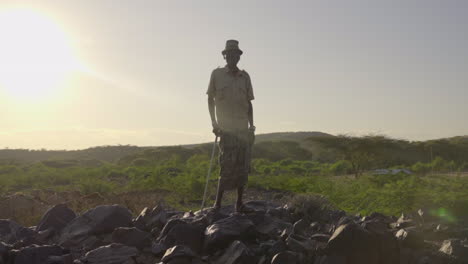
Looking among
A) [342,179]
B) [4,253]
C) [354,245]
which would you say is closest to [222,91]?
[354,245]

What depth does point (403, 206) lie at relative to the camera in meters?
7.97

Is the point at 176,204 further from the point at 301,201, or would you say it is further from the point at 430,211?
the point at 430,211

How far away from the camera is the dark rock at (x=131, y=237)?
5.27 m

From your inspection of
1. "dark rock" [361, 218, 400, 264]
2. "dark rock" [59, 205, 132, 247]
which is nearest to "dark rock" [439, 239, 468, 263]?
"dark rock" [361, 218, 400, 264]

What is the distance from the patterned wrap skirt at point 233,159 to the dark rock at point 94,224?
1.61 metres

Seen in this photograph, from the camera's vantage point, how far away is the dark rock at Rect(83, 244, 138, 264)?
4.65 m

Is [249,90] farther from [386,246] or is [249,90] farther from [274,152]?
[274,152]

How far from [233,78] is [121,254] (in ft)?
9.49

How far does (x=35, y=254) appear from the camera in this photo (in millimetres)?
4605

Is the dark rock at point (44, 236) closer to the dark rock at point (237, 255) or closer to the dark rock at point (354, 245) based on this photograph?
the dark rock at point (237, 255)

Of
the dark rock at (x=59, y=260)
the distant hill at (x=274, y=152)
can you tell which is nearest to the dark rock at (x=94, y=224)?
the dark rock at (x=59, y=260)

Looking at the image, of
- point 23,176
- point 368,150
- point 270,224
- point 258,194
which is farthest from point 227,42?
point 368,150

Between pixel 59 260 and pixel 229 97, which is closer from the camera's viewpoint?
pixel 59 260

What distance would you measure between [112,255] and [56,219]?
2009 mm
